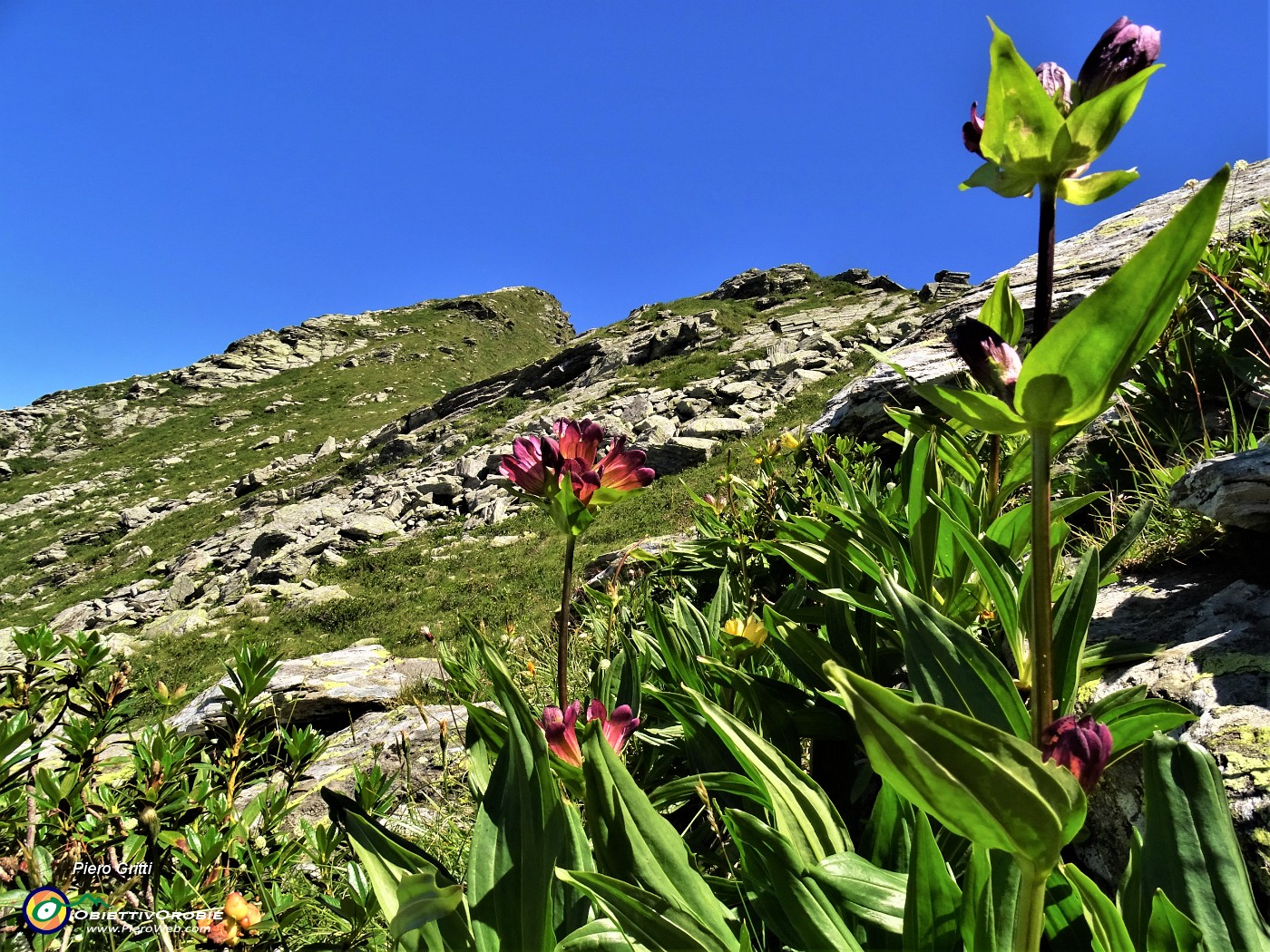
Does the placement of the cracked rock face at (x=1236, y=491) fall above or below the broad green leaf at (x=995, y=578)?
below

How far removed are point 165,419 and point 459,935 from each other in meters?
54.0

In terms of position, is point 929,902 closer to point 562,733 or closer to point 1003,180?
point 562,733

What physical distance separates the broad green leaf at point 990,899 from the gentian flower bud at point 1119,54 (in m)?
0.95

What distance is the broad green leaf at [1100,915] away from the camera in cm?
75

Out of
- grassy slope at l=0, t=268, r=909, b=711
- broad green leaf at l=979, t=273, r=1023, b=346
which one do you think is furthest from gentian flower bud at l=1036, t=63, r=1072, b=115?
grassy slope at l=0, t=268, r=909, b=711

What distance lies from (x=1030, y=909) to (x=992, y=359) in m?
0.58

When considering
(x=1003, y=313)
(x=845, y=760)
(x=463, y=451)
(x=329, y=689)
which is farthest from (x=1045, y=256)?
(x=463, y=451)

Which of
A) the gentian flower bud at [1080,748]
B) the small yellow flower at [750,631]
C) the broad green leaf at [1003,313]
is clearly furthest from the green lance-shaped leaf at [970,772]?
the small yellow flower at [750,631]

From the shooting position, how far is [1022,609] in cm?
99

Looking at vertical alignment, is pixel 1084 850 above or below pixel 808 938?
below

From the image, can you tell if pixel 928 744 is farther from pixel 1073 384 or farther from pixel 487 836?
pixel 487 836

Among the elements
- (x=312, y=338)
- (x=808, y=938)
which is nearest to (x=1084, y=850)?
(x=808, y=938)

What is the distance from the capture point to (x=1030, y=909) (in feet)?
1.98

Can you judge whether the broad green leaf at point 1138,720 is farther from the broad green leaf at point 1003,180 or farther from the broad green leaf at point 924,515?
the broad green leaf at point 1003,180
